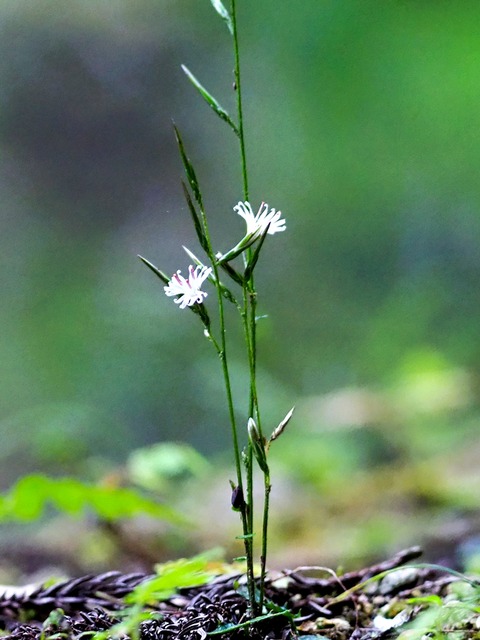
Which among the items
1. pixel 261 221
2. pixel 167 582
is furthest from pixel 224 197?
pixel 167 582

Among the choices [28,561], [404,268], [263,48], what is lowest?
[28,561]

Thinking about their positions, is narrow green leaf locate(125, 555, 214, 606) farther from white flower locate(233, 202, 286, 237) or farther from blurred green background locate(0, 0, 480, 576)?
blurred green background locate(0, 0, 480, 576)

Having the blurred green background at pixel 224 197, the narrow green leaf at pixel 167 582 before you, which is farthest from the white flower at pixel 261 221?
the blurred green background at pixel 224 197

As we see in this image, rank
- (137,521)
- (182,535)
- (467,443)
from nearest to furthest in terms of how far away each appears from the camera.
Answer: (182,535) → (137,521) → (467,443)

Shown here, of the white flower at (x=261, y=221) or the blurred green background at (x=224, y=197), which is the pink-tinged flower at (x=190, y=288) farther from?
the blurred green background at (x=224, y=197)

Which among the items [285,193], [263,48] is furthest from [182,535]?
[263,48]

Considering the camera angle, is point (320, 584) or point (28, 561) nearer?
point (320, 584)

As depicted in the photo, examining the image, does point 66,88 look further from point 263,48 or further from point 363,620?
point 363,620
